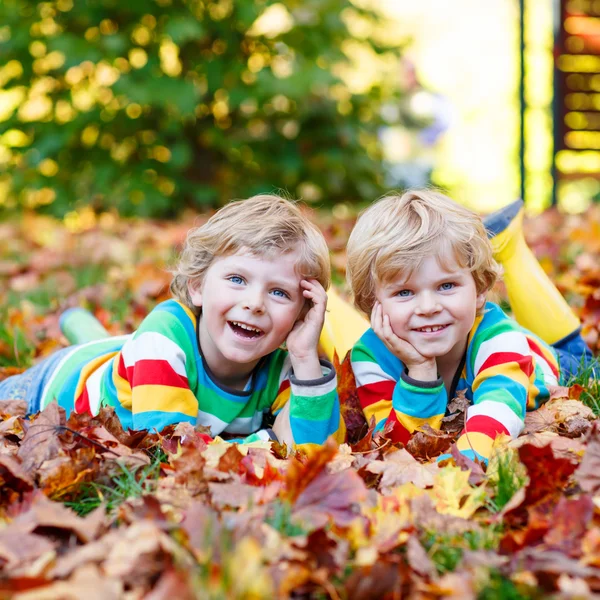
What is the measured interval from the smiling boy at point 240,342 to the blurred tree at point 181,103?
542 cm

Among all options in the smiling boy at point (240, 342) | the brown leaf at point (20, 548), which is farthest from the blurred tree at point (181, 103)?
the brown leaf at point (20, 548)

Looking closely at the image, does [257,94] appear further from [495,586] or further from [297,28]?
[495,586]

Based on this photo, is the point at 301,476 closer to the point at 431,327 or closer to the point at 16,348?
the point at 431,327

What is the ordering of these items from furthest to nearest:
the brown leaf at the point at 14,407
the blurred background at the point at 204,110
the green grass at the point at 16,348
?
the blurred background at the point at 204,110, the green grass at the point at 16,348, the brown leaf at the point at 14,407

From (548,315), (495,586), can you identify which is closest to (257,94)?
(548,315)

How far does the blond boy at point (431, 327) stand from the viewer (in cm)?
237

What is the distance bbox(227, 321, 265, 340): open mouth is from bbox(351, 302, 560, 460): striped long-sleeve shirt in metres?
0.39

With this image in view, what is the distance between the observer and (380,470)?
1967 mm

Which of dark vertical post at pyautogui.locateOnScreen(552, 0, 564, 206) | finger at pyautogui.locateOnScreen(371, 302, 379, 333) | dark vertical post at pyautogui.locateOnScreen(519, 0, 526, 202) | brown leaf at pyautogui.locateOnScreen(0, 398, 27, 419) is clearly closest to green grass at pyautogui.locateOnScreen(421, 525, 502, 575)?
finger at pyautogui.locateOnScreen(371, 302, 379, 333)

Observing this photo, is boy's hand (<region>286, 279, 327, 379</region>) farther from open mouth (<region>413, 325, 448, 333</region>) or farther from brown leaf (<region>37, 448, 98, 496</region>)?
brown leaf (<region>37, 448, 98, 496</region>)

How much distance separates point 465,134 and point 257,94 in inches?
288

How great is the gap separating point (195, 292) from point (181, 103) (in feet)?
17.8

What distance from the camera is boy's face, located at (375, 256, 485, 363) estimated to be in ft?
7.79

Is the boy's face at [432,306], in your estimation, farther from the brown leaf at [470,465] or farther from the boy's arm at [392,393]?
the brown leaf at [470,465]
